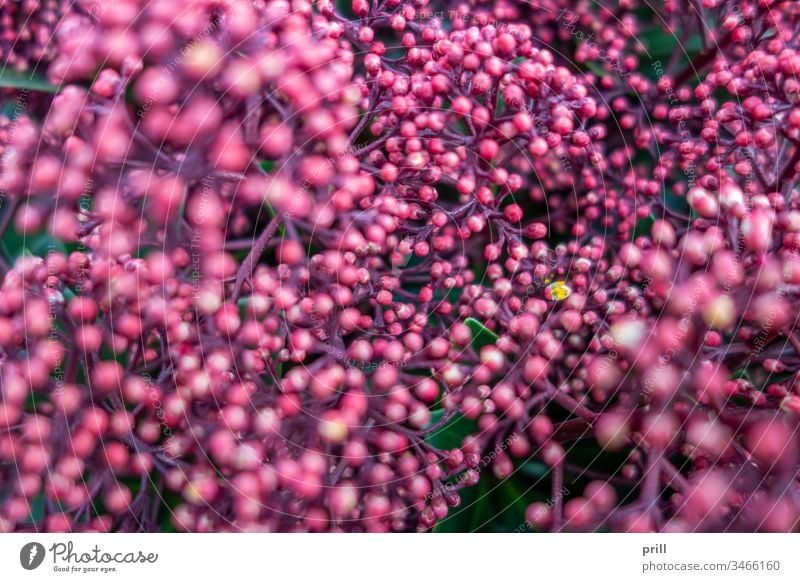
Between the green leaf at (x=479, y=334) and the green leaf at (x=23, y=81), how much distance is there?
1.17 ft

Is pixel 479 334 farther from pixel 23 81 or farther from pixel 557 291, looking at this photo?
pixel 23 81

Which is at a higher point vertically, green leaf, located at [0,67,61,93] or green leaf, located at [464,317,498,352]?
green leaf, located at [464,317,498,352]

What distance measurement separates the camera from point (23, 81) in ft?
1.54

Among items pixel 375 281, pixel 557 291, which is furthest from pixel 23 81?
pixel 557 291

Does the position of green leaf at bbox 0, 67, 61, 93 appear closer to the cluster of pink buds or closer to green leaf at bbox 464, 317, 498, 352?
the cluster of pink buds

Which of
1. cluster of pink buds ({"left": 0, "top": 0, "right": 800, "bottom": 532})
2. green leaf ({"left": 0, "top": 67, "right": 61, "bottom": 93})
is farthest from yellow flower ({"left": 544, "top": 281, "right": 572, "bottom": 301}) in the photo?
green leaf ({"left": 0, "top": 67, "right": 61, "bottom": 93})

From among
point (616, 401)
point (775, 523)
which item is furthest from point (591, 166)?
point (775, 523)

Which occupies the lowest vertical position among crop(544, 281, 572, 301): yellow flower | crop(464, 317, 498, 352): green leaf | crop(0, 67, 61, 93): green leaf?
crop(0, 67, 61, 93): green leaf

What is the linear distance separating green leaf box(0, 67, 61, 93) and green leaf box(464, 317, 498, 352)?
36cm

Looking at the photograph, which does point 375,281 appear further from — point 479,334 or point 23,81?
point 23,81

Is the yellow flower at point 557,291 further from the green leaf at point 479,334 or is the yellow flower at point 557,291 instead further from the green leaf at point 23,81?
the green leaf at point 23,81

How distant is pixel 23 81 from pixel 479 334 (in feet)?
1.30

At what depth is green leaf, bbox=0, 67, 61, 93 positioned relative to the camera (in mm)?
466

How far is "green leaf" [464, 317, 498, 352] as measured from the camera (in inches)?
18.1
